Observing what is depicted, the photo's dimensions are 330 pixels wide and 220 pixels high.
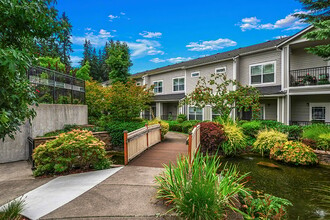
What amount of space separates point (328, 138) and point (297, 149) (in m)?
1.87

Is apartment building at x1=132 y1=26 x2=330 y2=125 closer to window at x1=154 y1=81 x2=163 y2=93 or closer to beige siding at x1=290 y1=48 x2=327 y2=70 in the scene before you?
beige siding at x1=290 y1=48 x2=327 y2=70

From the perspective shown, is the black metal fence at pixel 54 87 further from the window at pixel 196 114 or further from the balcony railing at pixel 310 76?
the balcony railing at pixel 310 76

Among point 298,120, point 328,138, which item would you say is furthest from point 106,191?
point 298,120

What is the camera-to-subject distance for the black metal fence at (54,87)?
9667mm

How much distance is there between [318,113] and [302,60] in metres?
4.10

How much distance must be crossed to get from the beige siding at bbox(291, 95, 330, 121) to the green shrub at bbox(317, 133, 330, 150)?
5199mm

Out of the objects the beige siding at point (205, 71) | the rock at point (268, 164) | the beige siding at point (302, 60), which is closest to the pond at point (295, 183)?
the rock at point (268, 164)

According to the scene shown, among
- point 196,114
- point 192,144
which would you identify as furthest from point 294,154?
point 196,114

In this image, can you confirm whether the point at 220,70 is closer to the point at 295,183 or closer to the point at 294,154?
the point at 294,154

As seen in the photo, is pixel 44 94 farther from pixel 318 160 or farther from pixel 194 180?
pixel 318 160

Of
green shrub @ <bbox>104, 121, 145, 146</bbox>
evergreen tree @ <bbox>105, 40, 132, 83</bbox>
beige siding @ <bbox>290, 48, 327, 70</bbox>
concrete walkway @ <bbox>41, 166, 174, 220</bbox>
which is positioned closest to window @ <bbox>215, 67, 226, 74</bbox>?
beige siding @ <bbox>290, 48, 327, 70</bbox>

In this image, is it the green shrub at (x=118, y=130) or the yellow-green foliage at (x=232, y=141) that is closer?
the yellow-green foliage at (x=232, y=141)

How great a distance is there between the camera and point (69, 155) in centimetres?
607

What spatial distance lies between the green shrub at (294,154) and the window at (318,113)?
6274mm
